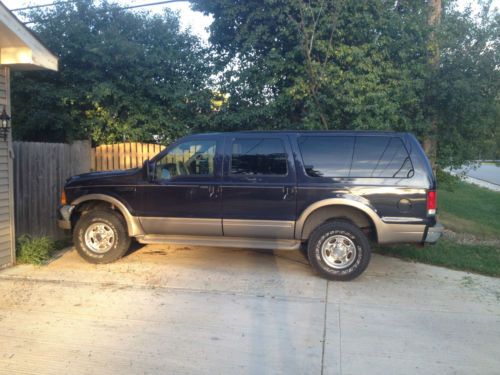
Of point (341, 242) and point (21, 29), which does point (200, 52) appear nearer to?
point (21, 29)

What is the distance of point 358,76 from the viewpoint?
9117 mm

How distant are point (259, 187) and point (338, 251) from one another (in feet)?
4.53

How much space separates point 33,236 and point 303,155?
485cm

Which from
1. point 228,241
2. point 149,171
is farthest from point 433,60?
point 149,171

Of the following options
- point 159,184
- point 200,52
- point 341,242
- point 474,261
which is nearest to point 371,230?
point 341,242

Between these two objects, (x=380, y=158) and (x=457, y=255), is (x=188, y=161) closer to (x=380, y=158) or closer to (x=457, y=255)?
(x=380, y=158)

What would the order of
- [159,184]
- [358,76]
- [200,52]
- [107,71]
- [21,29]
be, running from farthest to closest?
[200,52] < [107,71] < [358,76] < [159,184] < [21,29]

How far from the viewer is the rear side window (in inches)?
246

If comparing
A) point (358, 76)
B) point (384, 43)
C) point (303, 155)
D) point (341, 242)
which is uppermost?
point (384, 43)

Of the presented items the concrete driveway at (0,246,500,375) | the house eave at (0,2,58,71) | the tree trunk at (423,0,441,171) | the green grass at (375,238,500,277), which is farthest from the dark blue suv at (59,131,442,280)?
the tree trunk at (423,0,441,171)

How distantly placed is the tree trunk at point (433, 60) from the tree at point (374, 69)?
21 millimetres

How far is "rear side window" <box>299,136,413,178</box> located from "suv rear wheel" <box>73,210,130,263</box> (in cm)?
293

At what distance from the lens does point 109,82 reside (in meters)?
9.83

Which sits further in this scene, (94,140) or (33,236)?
(94,140)
